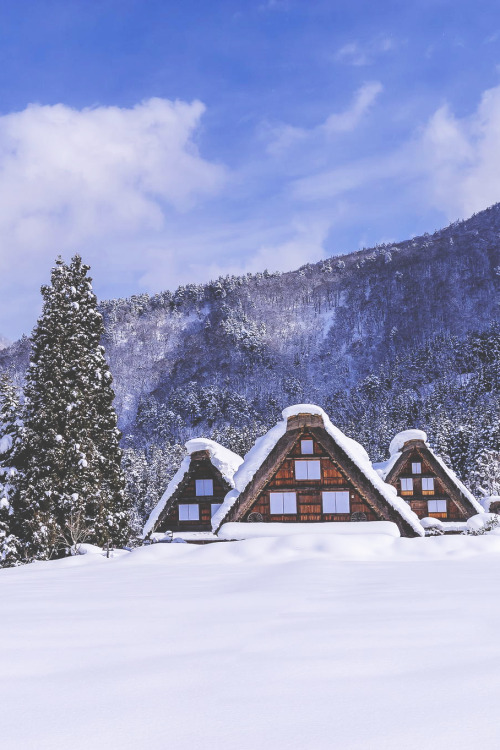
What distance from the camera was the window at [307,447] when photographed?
81.1 feet

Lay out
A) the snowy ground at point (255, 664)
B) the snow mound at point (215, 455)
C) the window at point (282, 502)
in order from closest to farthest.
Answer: the snowy ground at point (255, 664) → the window at point (282, 502) → the snow mound at point (215, 455)

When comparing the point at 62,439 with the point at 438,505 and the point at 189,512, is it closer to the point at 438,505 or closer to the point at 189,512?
the point at 189,512

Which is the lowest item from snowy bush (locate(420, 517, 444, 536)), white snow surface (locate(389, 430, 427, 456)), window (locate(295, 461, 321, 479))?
snowy bush (locate(420, 517, 444, 536))

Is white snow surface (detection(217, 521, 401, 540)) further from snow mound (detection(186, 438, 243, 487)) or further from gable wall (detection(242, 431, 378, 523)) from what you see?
snow mound (detection(186, 438, 243, 487))

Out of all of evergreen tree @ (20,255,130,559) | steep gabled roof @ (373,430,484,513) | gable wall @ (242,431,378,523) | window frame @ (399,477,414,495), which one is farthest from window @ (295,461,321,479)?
window frame @ (399,477,414,495)

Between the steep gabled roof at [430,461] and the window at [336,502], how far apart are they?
14.7 m

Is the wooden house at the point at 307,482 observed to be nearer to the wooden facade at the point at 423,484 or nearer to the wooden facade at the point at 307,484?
the wooden facade at the point at 307,484

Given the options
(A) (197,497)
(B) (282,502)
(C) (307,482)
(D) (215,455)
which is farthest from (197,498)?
(C) (307,482)

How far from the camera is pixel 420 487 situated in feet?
129

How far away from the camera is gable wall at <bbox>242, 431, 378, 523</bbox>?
2427 cm

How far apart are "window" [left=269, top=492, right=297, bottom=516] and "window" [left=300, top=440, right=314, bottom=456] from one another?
187 centimetres

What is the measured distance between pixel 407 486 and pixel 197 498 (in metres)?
15.7

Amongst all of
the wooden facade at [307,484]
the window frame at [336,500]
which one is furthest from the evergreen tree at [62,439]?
the window frame at [336,500]

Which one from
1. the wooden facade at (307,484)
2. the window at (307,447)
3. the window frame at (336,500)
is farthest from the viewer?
the window at (307,447)
